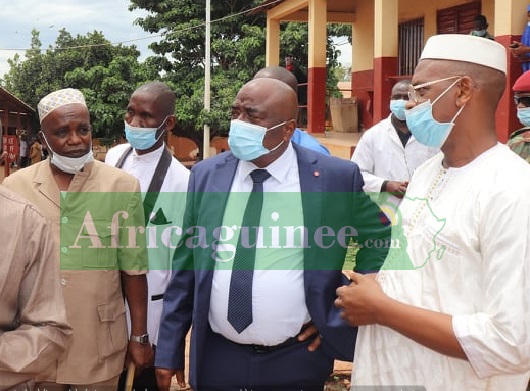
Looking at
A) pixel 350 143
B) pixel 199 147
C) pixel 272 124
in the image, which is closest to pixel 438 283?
pixel 272 124

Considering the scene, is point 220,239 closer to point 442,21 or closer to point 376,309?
point 376,309

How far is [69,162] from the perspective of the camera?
318 centimetres

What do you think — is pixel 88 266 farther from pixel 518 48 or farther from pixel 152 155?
pixel 518 48

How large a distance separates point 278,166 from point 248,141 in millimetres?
177

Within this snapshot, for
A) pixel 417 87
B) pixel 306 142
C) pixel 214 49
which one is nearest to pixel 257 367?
pixel 417 87

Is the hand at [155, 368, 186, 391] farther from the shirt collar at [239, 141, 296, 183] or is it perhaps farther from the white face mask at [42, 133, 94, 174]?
the white face mask at [42, 133, 94, 174]

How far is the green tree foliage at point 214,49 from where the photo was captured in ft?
74.1

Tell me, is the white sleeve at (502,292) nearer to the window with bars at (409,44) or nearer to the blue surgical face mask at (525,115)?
the blue surgical face mask at (525,115)

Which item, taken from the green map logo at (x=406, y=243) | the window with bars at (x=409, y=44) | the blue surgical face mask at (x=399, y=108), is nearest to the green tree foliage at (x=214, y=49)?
the window with bars at (x=409, y=44)

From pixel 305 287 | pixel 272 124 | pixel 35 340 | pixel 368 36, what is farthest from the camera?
pixel 368 36

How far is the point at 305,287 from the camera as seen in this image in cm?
272

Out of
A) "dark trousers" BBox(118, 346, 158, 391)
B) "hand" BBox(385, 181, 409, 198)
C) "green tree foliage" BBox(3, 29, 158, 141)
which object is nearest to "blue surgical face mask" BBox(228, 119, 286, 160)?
"dark trousers" BBox(118, 346, 158, 391)

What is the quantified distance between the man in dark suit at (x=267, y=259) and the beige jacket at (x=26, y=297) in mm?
852

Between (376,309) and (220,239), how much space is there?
2.75 ft
